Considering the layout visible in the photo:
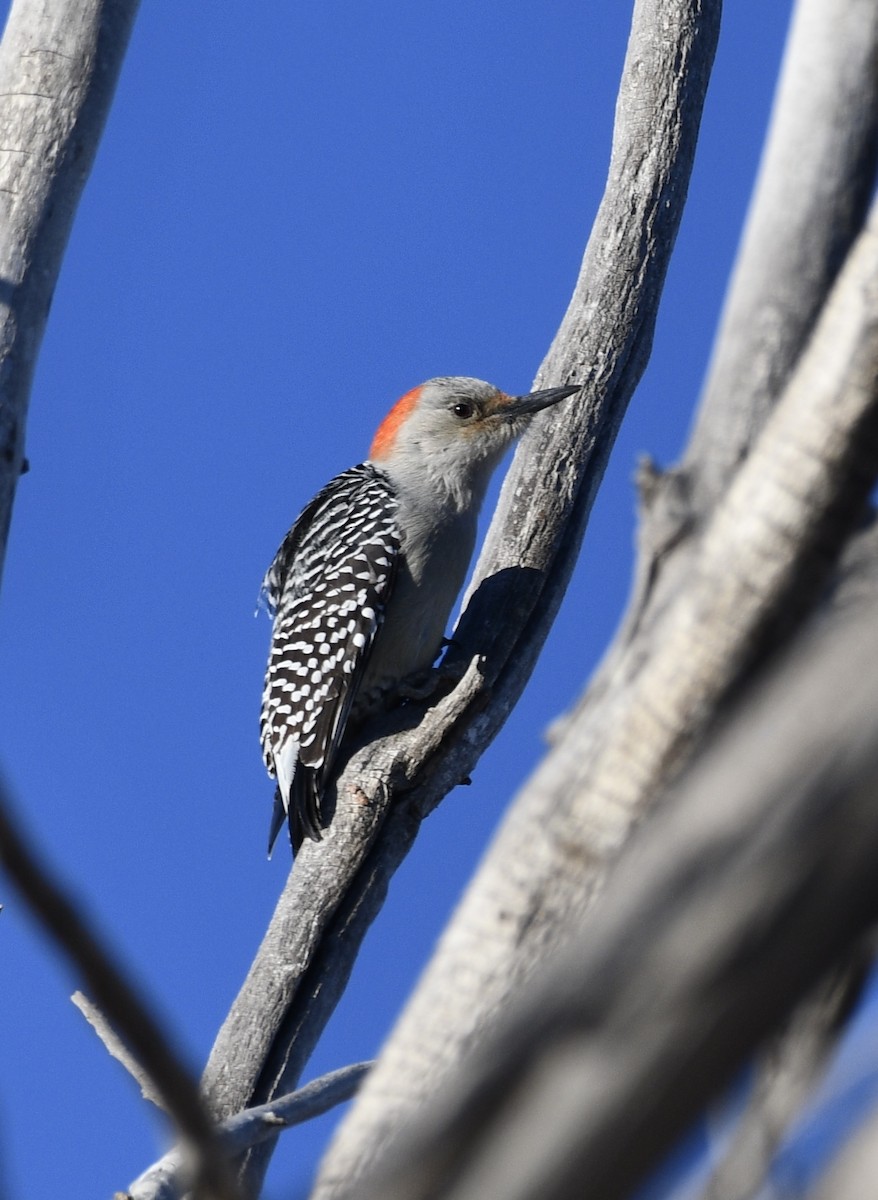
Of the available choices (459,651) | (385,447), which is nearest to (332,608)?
(459,651)

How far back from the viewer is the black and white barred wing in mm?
7277

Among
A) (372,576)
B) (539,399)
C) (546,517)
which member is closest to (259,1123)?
(546,517)

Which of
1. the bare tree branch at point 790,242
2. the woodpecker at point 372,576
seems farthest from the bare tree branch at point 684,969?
the woodpecker at point 372,576

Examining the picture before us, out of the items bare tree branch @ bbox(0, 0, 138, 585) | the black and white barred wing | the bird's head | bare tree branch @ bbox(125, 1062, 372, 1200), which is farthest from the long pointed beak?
bare tree branch @ bbox(125, 1062, 372, 1200)

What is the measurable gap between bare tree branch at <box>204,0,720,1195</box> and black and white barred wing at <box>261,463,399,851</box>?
1.39 ft

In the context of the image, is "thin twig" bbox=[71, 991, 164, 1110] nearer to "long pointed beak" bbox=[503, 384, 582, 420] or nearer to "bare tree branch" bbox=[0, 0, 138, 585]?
"bare tree branch" bbox=[0, 0, 138, 585]

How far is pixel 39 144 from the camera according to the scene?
15.7 ft

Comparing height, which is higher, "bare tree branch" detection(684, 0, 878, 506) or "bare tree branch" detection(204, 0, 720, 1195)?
"bare tree branch" detection(204, 0, 720, 1195)

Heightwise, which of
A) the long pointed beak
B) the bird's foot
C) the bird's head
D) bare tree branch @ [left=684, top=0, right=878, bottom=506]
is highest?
the bird's head

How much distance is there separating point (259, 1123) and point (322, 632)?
3726 millimetres

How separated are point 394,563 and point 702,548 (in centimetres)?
604

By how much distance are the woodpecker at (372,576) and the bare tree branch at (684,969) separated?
17.7ft

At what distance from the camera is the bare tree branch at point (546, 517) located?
6.36 meters

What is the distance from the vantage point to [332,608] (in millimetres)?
7910
